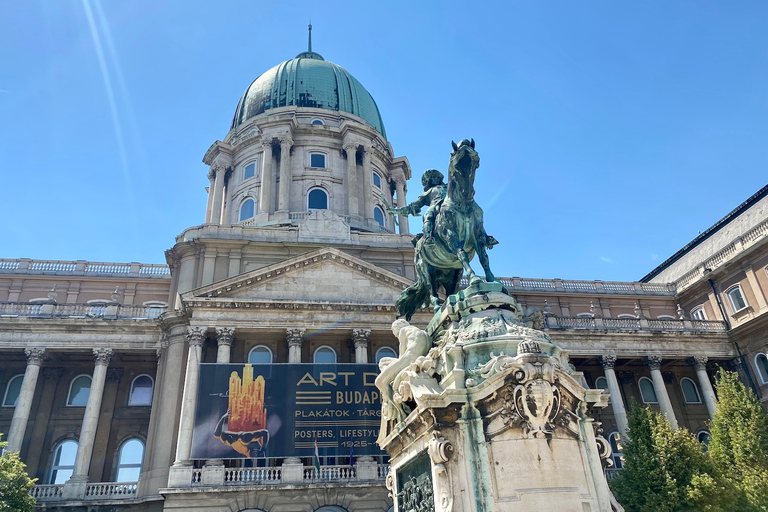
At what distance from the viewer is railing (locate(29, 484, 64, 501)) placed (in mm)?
24656

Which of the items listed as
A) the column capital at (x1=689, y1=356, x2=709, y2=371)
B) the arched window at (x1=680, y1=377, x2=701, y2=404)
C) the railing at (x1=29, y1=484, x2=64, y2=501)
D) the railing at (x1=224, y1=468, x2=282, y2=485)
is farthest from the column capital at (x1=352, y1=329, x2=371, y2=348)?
the arched window at (x1=680, y1=377, x2=701, y2=404)

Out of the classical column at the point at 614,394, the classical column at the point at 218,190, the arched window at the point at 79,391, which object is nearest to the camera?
the classical column at the point at 614,394

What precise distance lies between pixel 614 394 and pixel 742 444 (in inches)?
406

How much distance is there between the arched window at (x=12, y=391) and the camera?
29938 mm

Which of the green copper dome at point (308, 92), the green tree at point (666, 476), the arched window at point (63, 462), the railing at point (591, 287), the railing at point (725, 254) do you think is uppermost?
the green copper dome at point (308, 92)

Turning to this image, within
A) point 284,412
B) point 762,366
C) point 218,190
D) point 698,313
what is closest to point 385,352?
point 284,412

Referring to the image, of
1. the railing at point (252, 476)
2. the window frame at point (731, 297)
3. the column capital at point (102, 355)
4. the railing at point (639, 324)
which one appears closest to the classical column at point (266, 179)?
the column capital at point (102, 355)

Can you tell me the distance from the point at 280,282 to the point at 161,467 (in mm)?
9838

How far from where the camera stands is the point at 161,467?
82.9 ft

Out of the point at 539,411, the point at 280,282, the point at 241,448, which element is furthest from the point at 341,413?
the point at 539,411

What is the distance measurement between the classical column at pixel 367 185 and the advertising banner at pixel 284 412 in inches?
725

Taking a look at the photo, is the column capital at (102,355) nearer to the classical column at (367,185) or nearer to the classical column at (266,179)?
the classical column at (266,179)

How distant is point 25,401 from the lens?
26797 millimetres

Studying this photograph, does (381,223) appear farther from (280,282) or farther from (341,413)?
(341,413)
